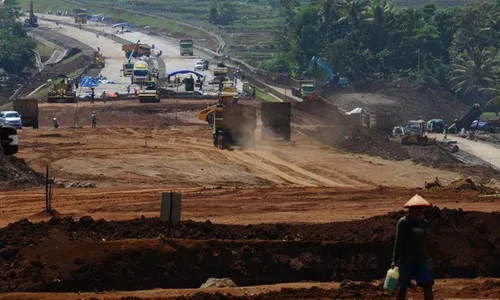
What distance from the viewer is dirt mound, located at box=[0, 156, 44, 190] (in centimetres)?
3968

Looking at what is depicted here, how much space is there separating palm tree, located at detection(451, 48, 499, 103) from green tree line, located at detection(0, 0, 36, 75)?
42449 mm

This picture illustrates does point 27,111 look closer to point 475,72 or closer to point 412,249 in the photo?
point 412,249

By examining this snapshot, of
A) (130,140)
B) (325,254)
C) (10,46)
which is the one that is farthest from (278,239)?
(10,46)

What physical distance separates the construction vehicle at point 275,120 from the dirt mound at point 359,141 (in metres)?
4.42

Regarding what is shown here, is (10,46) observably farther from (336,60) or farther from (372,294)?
(372,294)

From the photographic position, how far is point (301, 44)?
134 meters

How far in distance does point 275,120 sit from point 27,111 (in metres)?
16.0

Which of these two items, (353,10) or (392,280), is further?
(353,10)

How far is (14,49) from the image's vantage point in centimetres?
12319

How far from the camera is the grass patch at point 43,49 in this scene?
5437 inches

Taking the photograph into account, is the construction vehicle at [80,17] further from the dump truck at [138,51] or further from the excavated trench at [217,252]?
the excavated trench at [217,252]

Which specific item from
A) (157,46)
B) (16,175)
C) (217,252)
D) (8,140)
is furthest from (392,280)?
(157,46)

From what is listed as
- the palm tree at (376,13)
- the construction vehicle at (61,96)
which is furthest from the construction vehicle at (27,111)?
the palm tree at (376,13)

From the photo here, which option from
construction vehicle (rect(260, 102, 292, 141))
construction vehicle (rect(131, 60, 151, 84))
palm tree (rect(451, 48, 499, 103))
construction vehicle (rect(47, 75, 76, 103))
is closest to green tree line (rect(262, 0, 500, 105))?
palm tree (rect(451, 48, 499, 103))
